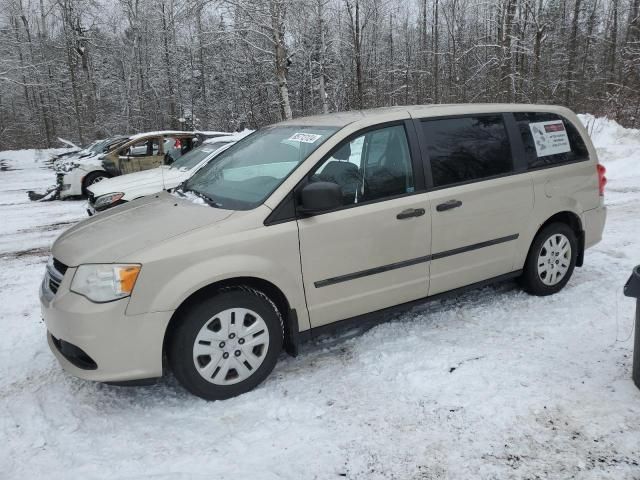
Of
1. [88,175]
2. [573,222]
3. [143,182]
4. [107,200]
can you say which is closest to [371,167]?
[573,222]

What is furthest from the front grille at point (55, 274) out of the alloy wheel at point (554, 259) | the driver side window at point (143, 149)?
the driver side window at point (143, 149)

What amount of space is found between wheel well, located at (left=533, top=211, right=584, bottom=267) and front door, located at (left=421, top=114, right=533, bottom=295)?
429mm

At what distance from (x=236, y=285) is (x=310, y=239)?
1.88 ft

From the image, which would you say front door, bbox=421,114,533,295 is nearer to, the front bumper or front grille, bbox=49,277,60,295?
the front bumper

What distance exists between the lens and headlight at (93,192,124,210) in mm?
7855

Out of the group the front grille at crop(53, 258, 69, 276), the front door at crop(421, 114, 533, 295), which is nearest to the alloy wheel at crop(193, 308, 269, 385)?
the front grille at crop(53, 258, 69, 276)

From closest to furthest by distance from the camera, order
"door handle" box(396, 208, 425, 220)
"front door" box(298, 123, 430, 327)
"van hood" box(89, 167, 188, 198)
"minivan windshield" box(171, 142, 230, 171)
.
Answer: "front door" box(298, 123, 430, 327) → "door handle" box(396, 208, 425, 220) → "van hood" box(89, 167, 188, 198) → "minivan windshield" box(171, 142, 230, 171)

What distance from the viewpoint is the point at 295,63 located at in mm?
41344

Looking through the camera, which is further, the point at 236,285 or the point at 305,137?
the point at 305,137

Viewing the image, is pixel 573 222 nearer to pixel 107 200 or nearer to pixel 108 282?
pixel 108 282

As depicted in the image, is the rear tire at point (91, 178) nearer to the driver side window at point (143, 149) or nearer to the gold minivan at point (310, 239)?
the driver side window at point (143, 149)

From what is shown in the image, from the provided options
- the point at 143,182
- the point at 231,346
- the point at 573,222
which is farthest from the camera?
the point at 143,182

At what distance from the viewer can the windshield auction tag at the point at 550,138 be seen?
4.58m

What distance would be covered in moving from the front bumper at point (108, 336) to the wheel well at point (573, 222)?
350 cm
